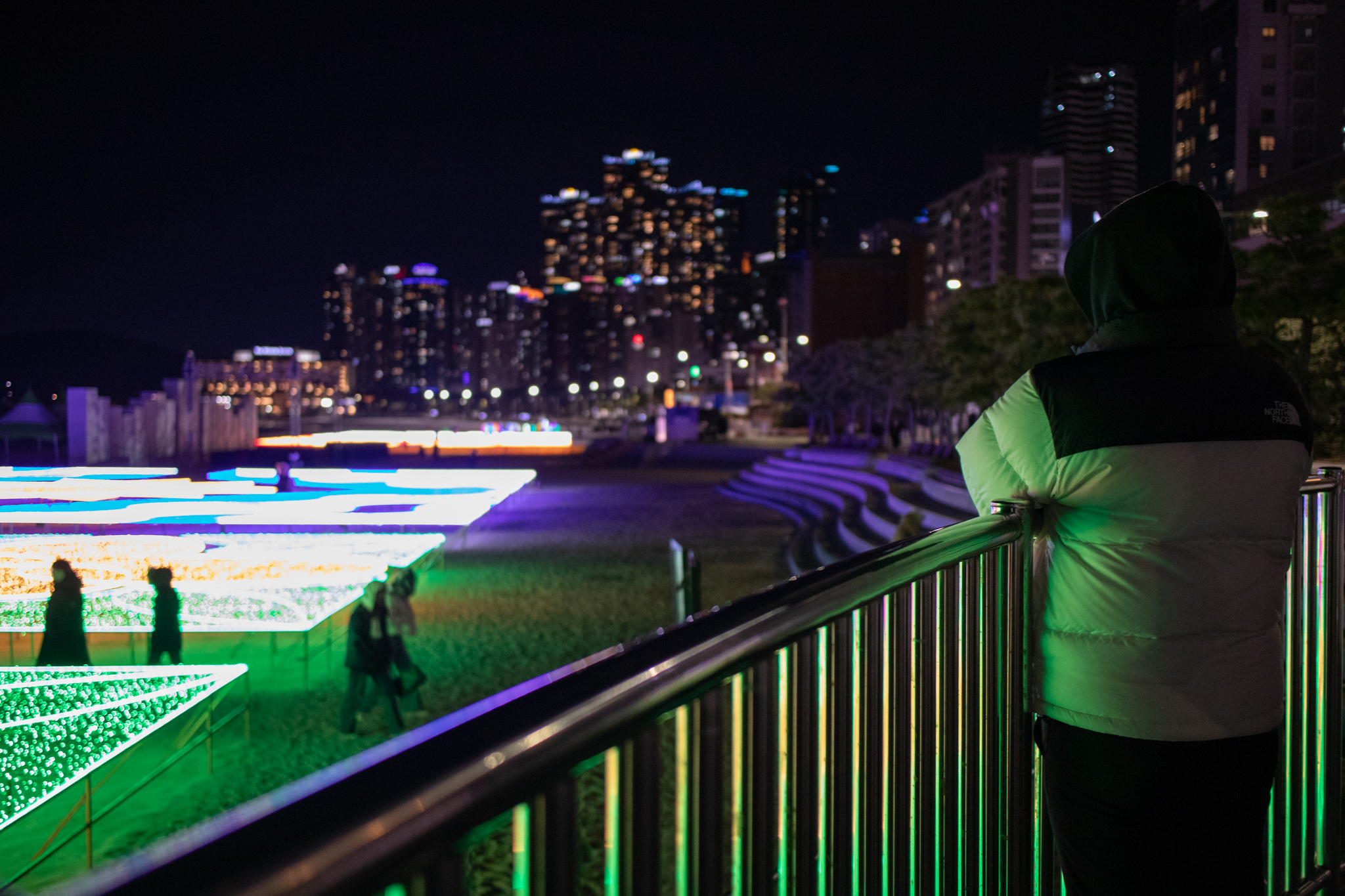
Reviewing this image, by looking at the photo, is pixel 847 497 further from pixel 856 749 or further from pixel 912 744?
pixel 856 749

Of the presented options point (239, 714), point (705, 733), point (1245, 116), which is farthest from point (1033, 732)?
point (1245, 116)

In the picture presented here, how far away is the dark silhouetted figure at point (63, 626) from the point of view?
8336 millimetres

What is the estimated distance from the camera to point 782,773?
1.59 meters

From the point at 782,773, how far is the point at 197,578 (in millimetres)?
11788

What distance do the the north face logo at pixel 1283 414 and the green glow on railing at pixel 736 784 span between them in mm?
1364

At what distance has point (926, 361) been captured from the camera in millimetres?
44281

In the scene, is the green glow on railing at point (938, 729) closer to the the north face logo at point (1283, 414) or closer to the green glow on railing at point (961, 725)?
the green glow on railing at point (961, 725)

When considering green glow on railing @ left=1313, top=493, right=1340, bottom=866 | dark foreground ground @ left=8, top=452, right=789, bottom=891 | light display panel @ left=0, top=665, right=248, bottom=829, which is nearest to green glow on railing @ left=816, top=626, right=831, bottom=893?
dark foreground ground @ left=8, top=452, right=789, bottom=891

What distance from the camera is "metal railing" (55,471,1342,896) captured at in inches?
29.2

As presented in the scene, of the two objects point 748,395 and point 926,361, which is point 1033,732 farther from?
point 748,395

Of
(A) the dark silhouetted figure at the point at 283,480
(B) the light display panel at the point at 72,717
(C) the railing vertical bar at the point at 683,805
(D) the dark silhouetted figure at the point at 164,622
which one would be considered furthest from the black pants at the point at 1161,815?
(A) the dark silhouetted figure at the point at 283,480

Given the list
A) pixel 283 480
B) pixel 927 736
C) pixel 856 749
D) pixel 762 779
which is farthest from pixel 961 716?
pixel 283 480

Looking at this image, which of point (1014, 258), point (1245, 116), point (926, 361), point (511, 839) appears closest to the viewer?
point (511, 839)

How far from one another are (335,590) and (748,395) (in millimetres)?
110571
